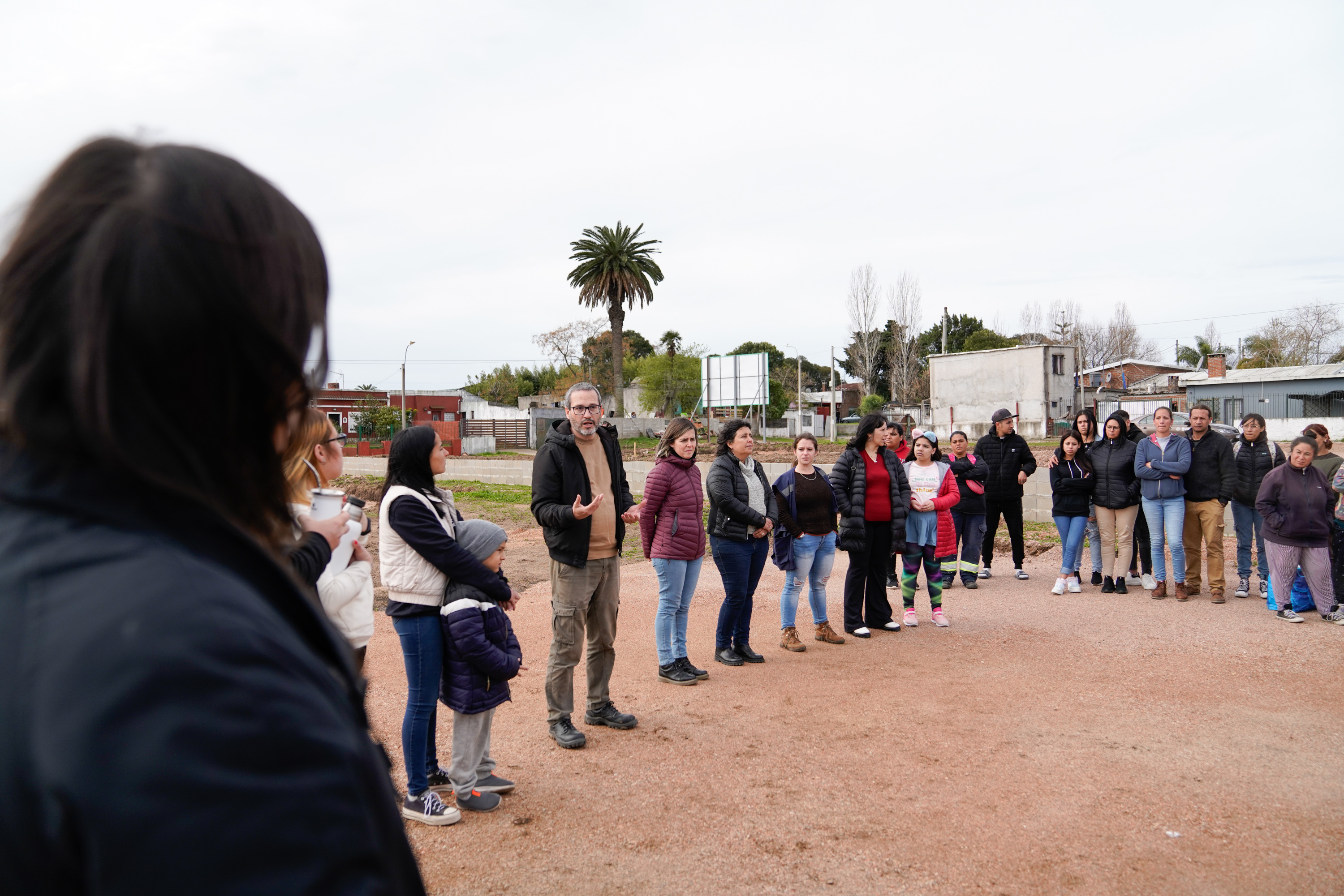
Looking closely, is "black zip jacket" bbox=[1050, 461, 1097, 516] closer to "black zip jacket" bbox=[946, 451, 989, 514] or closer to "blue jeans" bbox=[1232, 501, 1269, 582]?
"black zip jacket" bbox=[946, 451, 989, 514]

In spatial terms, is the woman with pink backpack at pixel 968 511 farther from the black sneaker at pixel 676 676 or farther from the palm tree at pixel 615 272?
the palm tree at pixel 615 272

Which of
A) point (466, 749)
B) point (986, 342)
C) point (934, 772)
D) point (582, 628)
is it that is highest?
point (986, 342)

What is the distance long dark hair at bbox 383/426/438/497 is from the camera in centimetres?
425

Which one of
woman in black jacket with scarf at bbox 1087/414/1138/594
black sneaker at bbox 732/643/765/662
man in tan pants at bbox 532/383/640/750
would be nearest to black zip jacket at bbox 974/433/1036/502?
woman in black jacket with scarf at bbox 1087/414/1138/594

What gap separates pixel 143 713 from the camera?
69 centimetres

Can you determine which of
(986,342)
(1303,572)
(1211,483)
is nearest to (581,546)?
(1303,572)

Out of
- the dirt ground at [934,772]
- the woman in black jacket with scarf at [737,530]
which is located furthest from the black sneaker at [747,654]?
the dirt ground at [934,772]

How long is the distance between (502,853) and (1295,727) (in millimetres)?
5172

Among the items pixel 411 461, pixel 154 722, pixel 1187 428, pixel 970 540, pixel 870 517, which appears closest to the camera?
pixel 154 722

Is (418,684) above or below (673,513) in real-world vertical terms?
below

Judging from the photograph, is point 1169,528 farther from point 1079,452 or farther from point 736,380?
point 736,380

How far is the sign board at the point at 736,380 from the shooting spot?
125 feet

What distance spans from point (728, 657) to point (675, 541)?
4.48 feet

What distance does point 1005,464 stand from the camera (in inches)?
424
